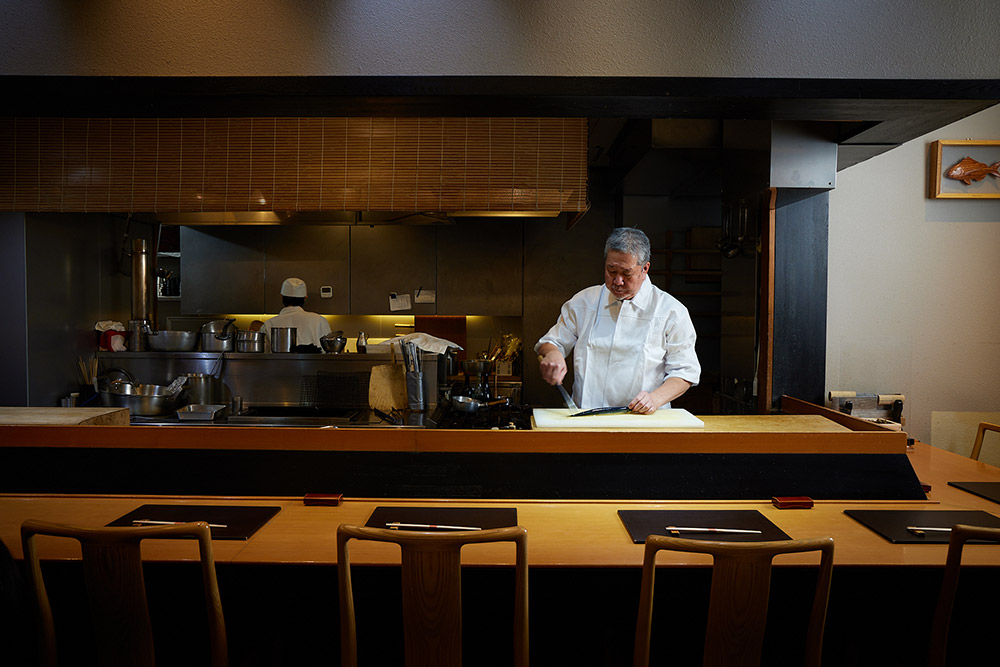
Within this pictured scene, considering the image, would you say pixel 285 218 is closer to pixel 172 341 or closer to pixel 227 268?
pixel 227 268

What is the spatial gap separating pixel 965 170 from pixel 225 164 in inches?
170

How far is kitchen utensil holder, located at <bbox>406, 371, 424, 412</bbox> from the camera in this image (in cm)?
384

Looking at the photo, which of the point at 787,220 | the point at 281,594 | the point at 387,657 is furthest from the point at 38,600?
the point at 787,220

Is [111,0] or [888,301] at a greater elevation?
[111,0]

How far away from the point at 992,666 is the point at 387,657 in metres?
1.85

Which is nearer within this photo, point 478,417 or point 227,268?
point 478,417

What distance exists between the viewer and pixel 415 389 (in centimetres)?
387

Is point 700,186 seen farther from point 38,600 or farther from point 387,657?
point 38,600

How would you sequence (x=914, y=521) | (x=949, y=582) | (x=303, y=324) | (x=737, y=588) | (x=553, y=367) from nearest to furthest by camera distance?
(x=737, y=588), (x=949, y=582), (x=914, y=521), (x=553, y=367), (x=303, y=324)

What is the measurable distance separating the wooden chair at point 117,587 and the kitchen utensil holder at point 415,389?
242 centimetres

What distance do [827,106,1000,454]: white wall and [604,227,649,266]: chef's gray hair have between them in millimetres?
1769

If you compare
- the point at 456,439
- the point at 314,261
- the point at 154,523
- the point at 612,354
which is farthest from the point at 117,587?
the point at 314,261

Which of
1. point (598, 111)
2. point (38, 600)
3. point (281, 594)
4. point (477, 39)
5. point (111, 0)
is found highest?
point (111, 0)

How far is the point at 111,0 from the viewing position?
209 centimetres
